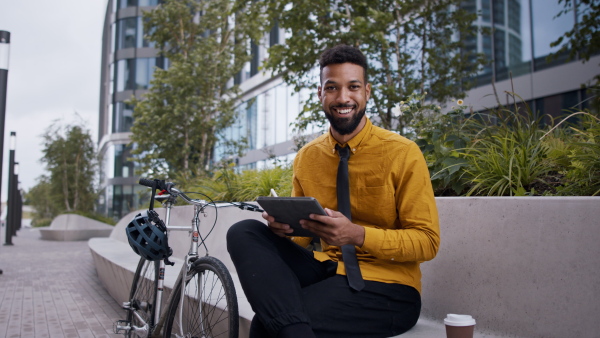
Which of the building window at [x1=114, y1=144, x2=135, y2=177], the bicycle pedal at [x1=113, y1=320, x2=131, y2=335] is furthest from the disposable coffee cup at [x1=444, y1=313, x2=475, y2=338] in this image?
the building window at [x1=114, y1=144, x2=135, y2=177]

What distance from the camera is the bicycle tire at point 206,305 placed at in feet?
9.00

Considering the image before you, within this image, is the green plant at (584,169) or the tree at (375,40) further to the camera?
the tree at (375,40)

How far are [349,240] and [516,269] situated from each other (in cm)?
98

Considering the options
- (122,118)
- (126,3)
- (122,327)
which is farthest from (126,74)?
(122,327)

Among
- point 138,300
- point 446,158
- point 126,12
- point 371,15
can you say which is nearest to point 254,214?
point 138,300

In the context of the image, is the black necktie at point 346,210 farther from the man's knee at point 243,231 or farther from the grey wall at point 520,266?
the grey wall at point 520,266

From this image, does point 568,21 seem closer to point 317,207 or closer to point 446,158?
point 446,158

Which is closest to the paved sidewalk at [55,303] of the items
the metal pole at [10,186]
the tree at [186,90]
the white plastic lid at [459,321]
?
the white plastic lid at [459,321]

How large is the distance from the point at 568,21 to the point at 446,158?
35.3ft

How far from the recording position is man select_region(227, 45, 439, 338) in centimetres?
225

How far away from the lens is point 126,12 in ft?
139

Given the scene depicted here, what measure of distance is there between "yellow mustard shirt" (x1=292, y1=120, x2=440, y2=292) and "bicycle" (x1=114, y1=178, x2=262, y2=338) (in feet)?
1.50

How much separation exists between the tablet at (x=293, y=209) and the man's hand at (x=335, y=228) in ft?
0.10

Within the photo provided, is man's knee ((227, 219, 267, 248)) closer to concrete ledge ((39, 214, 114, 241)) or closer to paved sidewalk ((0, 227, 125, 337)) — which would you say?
paved sidewalk ((0, 227, 125, 337))
